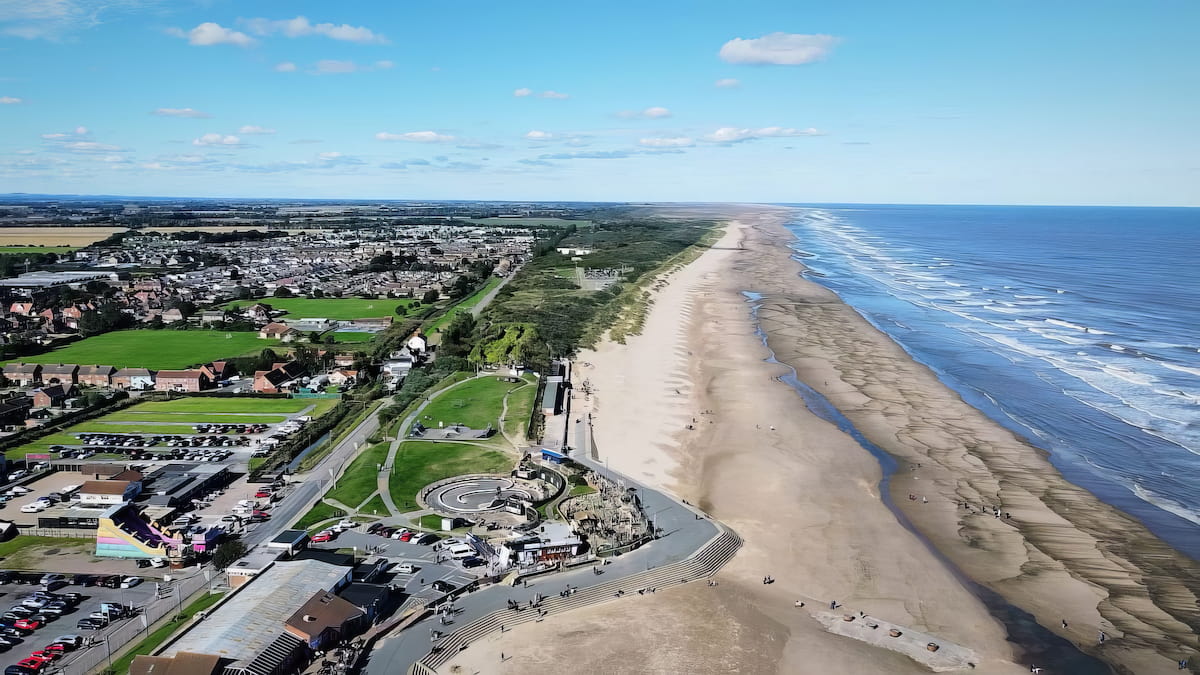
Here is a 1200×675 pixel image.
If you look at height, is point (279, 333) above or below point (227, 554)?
above

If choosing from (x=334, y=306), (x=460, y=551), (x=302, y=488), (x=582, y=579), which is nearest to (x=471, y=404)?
(x=302, y=488)

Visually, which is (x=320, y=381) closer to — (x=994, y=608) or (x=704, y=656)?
(x=704, y=656)

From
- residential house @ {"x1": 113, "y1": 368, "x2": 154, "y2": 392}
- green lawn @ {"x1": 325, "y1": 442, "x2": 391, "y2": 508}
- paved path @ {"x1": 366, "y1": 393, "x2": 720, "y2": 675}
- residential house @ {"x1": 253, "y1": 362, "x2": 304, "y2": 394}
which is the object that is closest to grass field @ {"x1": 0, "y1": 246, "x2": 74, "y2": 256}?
residential house @ {"x1": 113, "y1": 368, "x2": 154, "y2": 392}

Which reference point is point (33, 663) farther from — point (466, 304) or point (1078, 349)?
point (466, 304)

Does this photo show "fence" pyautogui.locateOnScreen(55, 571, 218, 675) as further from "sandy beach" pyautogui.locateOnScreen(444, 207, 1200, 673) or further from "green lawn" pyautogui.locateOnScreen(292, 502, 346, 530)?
"sandy beach" pyautogui.locateOnScreen(444, 207, 1200, 673)

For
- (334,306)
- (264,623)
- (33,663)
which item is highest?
(334,306)

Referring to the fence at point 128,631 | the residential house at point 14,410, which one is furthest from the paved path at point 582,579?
the residential house at point 14,410
